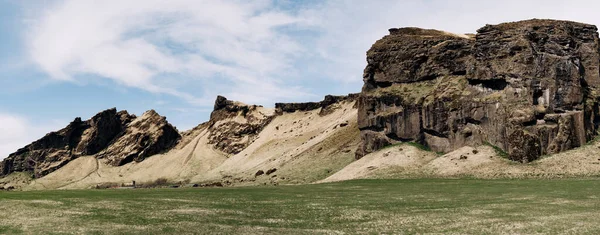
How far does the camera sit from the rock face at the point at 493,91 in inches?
3322

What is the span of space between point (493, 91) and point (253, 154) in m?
81.9

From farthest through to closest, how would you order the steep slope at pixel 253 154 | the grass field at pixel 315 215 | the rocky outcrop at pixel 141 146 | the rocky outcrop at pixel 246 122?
the rocky outcrop at pixel 141 146 → the rocky outcrop at pixel 246 122 → the steep slope at pixel 253 154 → the grass field at pixel 315 215

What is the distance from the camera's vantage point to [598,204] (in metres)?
38.2

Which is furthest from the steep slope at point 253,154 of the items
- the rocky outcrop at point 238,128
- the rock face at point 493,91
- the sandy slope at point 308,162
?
the rock face at point 493,91

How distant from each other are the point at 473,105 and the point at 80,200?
74890 millimetres

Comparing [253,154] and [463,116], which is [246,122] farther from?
[463,116]

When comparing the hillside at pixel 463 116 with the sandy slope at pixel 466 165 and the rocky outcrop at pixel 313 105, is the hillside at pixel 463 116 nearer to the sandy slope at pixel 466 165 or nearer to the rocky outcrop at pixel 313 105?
the sandy slope at pixel 466 165

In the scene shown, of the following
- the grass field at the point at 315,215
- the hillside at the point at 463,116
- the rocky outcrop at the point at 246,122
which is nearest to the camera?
the grass field at the point at 315,215

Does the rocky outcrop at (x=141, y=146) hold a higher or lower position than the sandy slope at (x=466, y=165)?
higher

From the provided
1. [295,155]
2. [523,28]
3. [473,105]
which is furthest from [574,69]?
[295,155]

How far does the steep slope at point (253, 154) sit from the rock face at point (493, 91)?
14.0 m

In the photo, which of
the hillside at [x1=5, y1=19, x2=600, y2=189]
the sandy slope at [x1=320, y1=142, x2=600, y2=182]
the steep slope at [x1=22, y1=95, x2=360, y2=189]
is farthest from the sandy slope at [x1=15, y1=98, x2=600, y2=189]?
the hillside at [x1=5, y1=19, x2=600, y2=189]

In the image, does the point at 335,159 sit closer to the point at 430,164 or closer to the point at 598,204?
the point at 430,164

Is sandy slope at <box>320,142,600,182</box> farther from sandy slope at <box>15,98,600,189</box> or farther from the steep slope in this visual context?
the steep slope
